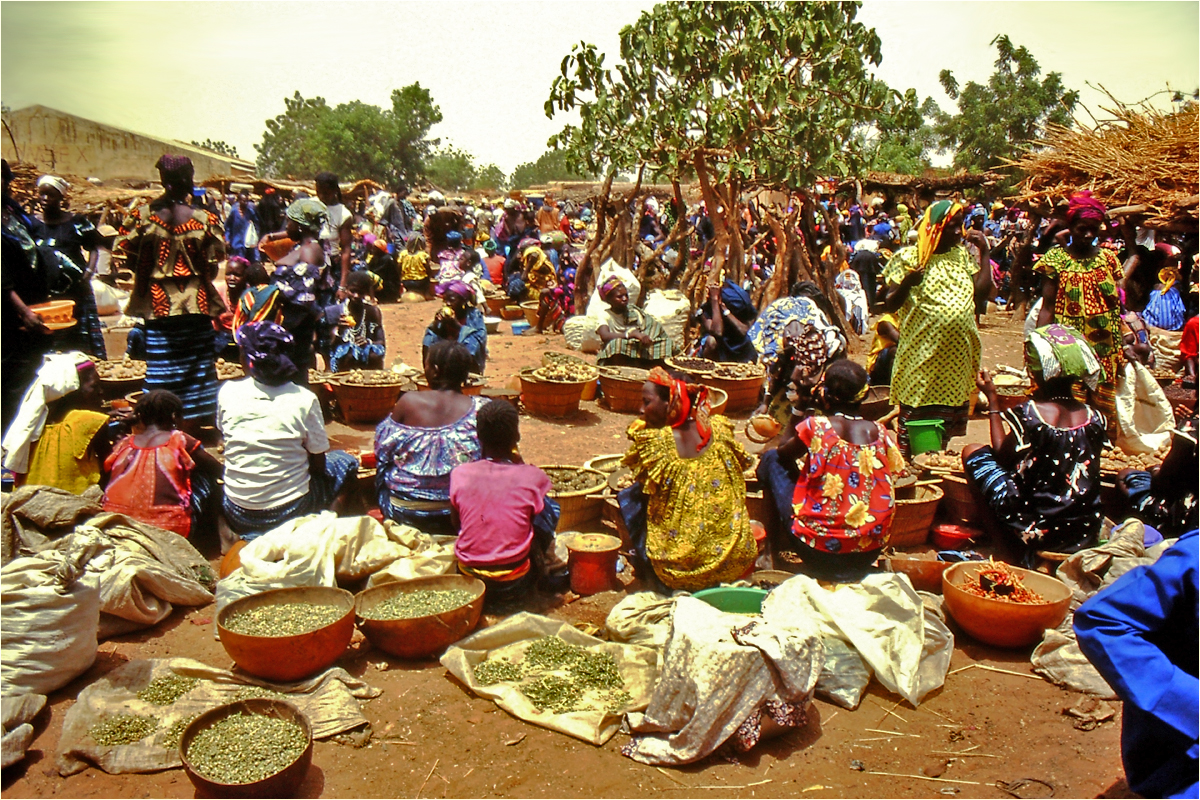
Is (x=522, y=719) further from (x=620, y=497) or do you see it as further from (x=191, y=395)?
(x=191, y=395)

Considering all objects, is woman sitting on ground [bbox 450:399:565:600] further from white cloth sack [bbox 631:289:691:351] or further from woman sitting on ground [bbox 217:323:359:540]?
white cloth sack [bbox 631:289:691:351]

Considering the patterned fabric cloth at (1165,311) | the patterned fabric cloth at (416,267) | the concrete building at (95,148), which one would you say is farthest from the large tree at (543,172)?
the patterned fabric cloth at (1165,311)

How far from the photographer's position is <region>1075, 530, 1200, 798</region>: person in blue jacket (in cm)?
190

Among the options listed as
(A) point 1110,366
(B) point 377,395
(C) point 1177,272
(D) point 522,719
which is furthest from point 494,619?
(C) point 1177,272

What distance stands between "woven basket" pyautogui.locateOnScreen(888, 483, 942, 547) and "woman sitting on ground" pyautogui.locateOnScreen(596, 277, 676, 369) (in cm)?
386

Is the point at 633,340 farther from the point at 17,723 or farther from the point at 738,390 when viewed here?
the point at 17,723

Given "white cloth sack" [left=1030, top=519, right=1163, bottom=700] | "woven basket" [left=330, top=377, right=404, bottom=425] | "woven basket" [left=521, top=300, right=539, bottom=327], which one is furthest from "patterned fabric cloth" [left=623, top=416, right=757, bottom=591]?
"woven basket" [left=521, top=300, right=539, bottom=327]

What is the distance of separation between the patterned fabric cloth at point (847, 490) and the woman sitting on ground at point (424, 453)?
178 centimetres

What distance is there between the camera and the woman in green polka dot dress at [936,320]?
612cm

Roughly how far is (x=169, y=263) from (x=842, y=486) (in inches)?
184

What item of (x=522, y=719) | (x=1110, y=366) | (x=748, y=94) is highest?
(x=748, y=94)

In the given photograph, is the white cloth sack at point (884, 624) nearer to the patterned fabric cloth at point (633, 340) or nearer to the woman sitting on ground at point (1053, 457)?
the woman sitting on ground at point (1053, 457)

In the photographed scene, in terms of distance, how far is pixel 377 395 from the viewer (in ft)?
23.0

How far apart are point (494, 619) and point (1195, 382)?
775 centimetres
